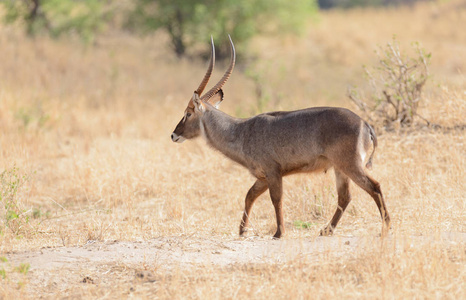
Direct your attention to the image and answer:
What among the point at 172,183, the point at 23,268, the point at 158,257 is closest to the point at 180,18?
the point at 172,183

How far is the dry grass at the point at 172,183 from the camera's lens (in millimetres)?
5371

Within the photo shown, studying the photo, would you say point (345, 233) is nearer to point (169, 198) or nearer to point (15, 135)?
point (169, 198)

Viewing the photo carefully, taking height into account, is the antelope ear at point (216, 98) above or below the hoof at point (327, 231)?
above

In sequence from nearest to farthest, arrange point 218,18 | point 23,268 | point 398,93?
point 23,268, point 398,93, point 218,18

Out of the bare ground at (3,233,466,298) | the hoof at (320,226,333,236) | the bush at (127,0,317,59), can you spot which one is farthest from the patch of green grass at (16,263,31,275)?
the bush at (127,0,317,59)

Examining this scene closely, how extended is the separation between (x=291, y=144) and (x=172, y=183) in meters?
3.48

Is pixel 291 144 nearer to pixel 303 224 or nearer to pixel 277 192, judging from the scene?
pixel 277 192

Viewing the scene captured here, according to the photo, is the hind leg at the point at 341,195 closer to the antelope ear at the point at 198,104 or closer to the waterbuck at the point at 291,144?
the waterbuck at the point at 291,144

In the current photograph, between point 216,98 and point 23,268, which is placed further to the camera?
point 216,98

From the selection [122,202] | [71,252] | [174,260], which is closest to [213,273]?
[174,260]

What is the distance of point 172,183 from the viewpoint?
1011 cm

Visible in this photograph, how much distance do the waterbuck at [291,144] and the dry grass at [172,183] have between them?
53 cm

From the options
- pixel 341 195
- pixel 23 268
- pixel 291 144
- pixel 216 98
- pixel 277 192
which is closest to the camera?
pixel 23 268

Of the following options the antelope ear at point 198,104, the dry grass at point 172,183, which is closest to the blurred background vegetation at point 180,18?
the dry grass at point 172,183
